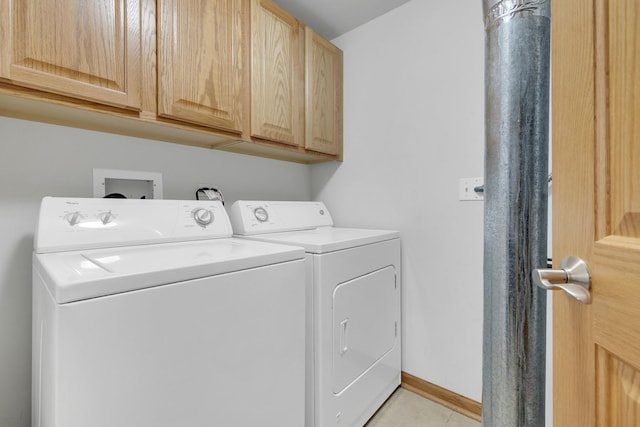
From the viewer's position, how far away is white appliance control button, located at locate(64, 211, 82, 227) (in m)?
1.04

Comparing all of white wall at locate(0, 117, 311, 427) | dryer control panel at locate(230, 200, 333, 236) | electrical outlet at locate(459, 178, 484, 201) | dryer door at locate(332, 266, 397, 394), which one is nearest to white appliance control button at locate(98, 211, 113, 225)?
white wall at locate(0, 117, 311, 427)

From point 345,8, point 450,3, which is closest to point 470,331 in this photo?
point 450,3

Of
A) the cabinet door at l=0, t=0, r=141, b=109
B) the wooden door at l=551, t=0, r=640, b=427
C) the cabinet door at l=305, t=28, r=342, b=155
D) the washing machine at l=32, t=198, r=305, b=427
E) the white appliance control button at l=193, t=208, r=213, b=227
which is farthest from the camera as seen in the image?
the cabinet door at l=305, t=28, r=342, b=155

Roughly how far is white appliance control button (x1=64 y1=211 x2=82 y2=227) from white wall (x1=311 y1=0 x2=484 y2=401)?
1509 mm

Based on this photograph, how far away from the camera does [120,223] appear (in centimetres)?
114

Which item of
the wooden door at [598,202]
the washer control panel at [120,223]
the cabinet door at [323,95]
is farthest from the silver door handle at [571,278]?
the cabinet door at [323,95]

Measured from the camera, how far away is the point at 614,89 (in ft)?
1.35

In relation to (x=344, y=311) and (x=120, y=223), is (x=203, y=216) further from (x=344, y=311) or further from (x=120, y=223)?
(x=344, y=311)

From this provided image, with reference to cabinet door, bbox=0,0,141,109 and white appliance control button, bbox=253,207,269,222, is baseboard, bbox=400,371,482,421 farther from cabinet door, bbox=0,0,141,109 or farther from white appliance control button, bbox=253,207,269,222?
cabinet door, bbox=0,0,141,109

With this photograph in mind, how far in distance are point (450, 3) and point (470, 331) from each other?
179 cm

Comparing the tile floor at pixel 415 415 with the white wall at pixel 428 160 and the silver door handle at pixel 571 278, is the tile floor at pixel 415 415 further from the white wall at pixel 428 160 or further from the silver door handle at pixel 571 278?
the silver door handle at pixel 571 278

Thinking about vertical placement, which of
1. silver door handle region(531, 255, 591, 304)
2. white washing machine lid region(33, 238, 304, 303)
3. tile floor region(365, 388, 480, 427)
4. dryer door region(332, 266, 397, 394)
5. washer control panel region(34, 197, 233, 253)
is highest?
washer control panel region(34, 197, 233, 253)

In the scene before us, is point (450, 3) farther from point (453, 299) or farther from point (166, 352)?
point (166, 352)

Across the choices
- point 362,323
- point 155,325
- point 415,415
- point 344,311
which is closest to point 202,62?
point 155,325
